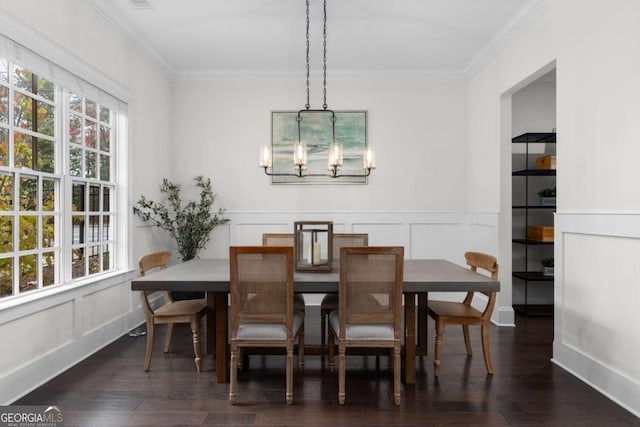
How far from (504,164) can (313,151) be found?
7.04 ft

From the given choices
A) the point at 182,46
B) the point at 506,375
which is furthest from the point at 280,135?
the point at 506,375

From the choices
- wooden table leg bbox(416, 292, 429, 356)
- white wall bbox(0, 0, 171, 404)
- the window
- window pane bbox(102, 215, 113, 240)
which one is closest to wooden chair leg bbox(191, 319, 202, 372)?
white wall bbox(0, 0, 171, 404)

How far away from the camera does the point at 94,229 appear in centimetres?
350

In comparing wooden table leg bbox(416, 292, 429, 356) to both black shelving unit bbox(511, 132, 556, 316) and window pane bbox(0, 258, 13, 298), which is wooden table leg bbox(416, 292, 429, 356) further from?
window pane bbox(0, 258, 13, 298)

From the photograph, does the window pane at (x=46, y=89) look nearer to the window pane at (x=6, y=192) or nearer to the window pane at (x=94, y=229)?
the window pane at (x=6, y=192)

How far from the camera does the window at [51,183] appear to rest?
255 centimetres

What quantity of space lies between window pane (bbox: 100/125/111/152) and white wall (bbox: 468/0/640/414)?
152 inches

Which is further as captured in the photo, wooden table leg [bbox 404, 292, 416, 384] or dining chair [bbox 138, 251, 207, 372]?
dining chair [bbox 138, 251, 207, 372]

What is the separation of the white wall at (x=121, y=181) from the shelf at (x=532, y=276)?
161 inches

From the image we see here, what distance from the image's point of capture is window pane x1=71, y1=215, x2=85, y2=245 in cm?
322

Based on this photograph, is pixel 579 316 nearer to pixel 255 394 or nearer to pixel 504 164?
pixel 504 164

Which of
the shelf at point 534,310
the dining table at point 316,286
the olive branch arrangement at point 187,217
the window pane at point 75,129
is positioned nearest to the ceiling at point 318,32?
the window pane at point 75,129

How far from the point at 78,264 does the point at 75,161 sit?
84 centimetres

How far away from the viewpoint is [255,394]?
8.51 feet
